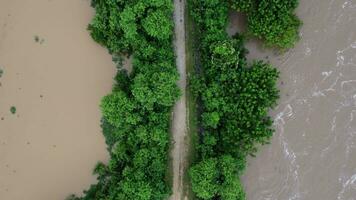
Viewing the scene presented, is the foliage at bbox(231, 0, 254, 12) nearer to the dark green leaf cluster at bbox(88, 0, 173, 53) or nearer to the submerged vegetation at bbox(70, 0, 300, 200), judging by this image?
the submerged vegetation at bbox(70, 0, 300, 200)

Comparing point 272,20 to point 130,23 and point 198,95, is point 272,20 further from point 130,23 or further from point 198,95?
point 130,23

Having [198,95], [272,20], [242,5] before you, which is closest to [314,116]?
[272,20]

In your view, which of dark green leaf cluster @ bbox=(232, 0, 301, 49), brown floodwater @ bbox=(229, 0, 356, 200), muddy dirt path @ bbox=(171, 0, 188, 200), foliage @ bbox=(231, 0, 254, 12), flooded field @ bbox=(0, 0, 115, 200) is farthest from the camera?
flooded field @ bbox=(0, 0, 115, 200)

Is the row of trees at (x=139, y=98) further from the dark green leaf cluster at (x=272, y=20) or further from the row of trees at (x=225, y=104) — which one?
the dark green leaf cluster at (x=272, y=20)

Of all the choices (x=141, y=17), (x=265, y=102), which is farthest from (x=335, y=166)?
(x=141, y=17)

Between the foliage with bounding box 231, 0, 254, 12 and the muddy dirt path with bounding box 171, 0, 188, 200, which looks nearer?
the foliage with bounding box 231, 0, 254, 12

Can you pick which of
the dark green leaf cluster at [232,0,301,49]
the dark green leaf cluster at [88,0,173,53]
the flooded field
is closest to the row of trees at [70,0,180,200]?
the dark green leaf cluster at [88,0,173,53]
